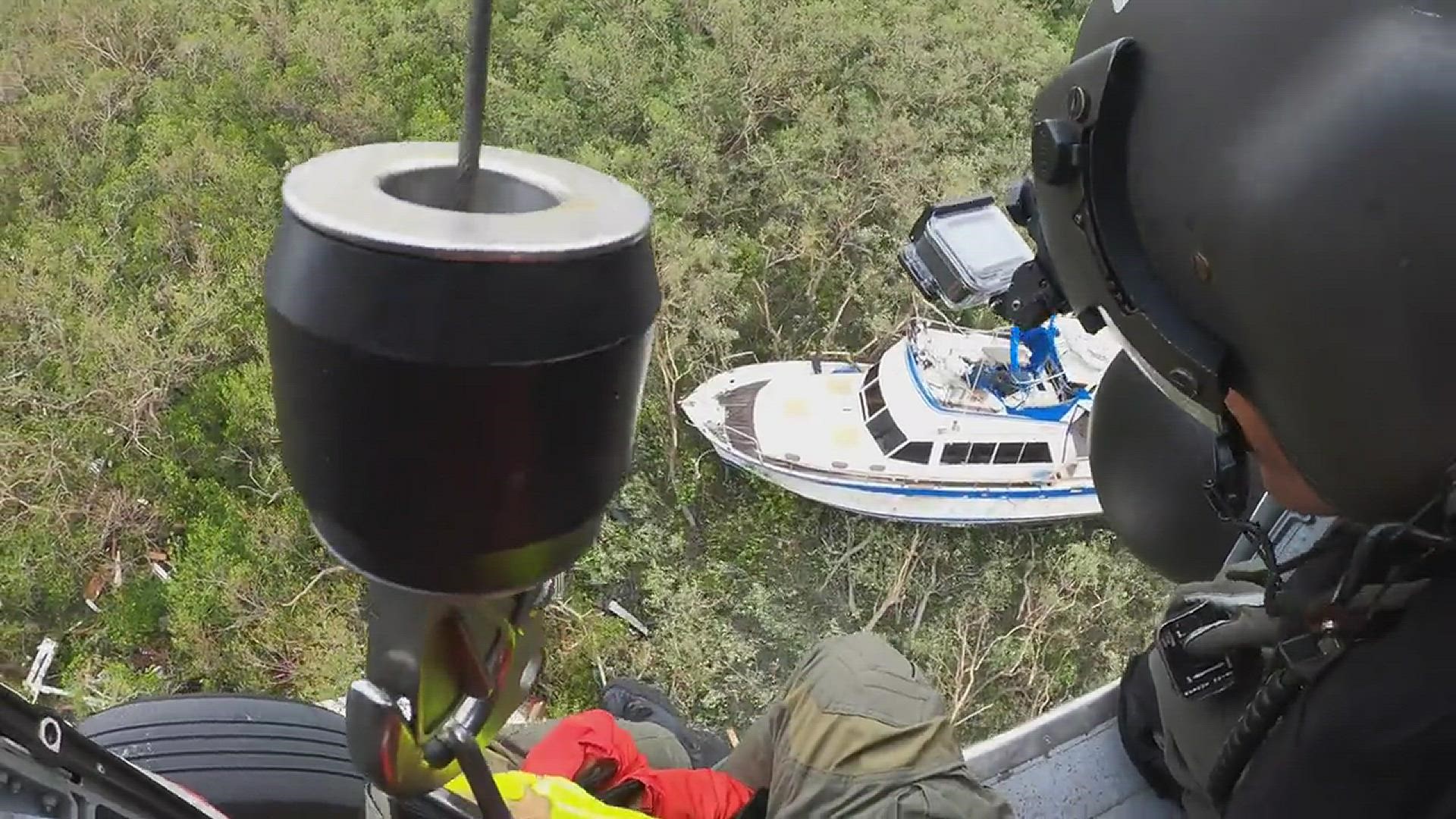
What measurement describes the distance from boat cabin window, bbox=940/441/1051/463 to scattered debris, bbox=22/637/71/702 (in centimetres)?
386

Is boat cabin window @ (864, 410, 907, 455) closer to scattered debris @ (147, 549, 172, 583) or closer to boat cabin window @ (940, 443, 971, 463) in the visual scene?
boat cabin window @ (940, 443, 971, 463)

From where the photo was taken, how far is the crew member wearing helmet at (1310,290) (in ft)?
2.48

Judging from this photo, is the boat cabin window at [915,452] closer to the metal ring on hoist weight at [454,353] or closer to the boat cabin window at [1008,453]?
the boat cabin window at [1008,453]

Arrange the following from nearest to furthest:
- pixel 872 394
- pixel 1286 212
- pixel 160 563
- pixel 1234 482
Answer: pixel 1286 212
pixel 1234 482
pixel 872 394
pixel 160 563

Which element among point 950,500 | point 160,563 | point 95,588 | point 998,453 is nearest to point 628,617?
point 950,500

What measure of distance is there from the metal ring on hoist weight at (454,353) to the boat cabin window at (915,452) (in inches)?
166

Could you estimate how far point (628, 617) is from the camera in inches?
195

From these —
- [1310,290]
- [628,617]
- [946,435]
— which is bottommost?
[628,617]

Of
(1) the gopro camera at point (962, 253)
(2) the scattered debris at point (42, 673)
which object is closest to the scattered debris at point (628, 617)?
(2) the scattered debris at point (42, 673)

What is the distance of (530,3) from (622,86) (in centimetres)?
99

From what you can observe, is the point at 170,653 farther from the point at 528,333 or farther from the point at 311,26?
the point at 528,333

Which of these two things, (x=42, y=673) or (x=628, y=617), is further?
(x=628, y=617)

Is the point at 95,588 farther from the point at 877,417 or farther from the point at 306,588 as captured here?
the point at 877,417

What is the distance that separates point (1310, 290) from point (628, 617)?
14.4 ft
